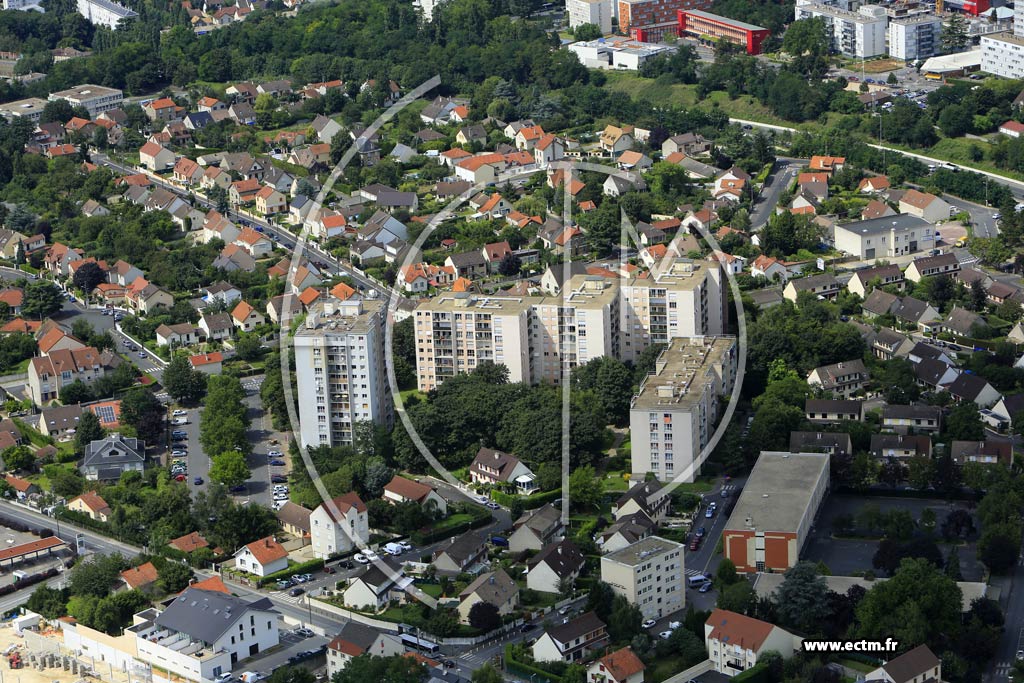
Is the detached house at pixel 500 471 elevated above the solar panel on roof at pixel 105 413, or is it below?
below

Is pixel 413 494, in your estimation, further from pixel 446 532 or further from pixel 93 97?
pixel 93 97

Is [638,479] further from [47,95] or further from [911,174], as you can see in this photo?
[47,95]

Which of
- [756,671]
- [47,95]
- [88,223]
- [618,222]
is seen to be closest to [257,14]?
[47,95]

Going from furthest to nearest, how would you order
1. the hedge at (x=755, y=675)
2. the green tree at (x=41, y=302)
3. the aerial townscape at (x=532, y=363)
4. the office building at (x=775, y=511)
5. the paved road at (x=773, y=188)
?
the paved road at (x=773, y=188), the green tree at (x=41, y=302), the office building at (x=775, y=511), the aerial townscape at (x=532, y=363), the hedge at (x=755, y=675)

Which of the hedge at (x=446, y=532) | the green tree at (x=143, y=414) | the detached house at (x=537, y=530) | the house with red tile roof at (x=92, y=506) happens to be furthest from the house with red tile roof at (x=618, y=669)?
the green tree at (x=143, y=414)

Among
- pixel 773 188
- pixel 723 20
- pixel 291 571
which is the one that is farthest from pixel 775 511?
pixel 723 20

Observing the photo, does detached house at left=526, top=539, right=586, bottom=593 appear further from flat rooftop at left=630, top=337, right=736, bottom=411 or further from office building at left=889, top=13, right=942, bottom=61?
office building at left=889, top=13, right=942, bottom=61

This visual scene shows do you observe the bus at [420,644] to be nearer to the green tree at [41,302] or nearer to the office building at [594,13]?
the green tree at [41,302]
